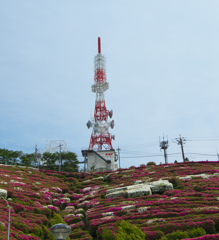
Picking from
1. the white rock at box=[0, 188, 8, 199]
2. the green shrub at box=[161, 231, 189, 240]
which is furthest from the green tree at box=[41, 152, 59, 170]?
the green shrub at box=[161, 231, 189, 240]

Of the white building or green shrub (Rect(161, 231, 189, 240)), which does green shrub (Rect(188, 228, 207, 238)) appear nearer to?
green shrub (Rect(161, 231, 189, 240))

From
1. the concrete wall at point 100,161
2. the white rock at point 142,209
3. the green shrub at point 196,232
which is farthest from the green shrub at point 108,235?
the concrete wall at point 100,161

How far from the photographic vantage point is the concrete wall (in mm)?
47634

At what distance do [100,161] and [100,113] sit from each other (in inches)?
475

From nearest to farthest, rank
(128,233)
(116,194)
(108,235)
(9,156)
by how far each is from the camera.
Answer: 1. (128,233)
2. (108,235)
3. (116,194)
4. (9,156)

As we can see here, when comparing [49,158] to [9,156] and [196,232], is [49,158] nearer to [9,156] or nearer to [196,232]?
[9,156]

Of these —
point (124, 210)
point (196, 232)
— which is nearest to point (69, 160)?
point (124, 210)

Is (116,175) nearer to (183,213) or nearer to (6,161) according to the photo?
(183,213)

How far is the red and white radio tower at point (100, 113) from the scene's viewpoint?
52188mm

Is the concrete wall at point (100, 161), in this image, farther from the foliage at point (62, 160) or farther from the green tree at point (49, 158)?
the green tree at point (49, 158)

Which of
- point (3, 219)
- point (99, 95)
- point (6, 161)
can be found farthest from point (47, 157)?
point (3, 219)

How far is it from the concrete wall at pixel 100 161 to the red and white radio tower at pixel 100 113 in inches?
76.8

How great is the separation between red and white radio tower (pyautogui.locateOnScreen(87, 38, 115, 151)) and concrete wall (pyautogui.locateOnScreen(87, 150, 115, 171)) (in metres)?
1.95

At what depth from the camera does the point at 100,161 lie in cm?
4859
